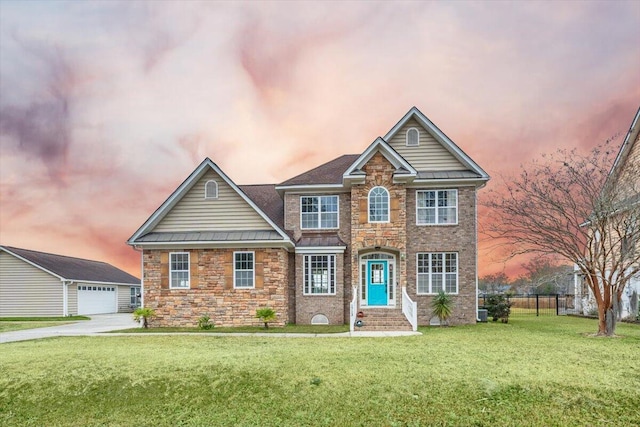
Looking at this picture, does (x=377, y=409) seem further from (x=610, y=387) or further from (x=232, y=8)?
(x=232, y=8)

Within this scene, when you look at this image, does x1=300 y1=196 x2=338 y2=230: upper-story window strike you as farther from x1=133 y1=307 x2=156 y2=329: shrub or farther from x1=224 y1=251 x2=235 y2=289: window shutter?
x1=133 y1=307 x2=156 y2=329: shrub

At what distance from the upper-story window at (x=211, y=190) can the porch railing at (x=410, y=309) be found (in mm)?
9602

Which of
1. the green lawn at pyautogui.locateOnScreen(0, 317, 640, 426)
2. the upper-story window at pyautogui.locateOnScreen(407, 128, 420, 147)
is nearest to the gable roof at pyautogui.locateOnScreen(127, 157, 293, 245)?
the upper-story window at pyautogui.locateOnScreen(407, 128, 420, 147)

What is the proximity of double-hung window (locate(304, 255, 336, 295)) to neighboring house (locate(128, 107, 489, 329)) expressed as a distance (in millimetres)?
47

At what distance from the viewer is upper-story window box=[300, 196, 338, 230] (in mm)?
21531

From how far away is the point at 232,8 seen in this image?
18969mm

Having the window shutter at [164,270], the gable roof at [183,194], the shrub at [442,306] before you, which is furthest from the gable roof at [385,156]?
the window shutter at [164,270]

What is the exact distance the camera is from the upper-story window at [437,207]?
20.8 meters

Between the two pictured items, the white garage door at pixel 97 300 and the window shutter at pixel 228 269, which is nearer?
the window shutter at pixel 228 269

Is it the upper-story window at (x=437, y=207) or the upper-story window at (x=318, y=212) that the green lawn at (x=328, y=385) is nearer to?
the upper-story window at (x=437, y=207)

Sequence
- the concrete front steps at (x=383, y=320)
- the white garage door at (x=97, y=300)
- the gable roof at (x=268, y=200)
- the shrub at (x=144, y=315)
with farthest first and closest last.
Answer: the white garage door at (x=97, y=300) → the gable roof at (x=268, y=200) → the shrub at (x=144, y=315) → the concrete front steps at (x=383, y=320)

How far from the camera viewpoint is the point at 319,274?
823 inches

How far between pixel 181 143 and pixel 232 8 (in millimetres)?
7498

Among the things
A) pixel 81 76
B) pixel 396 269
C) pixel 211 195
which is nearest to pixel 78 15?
pixel 81 76
